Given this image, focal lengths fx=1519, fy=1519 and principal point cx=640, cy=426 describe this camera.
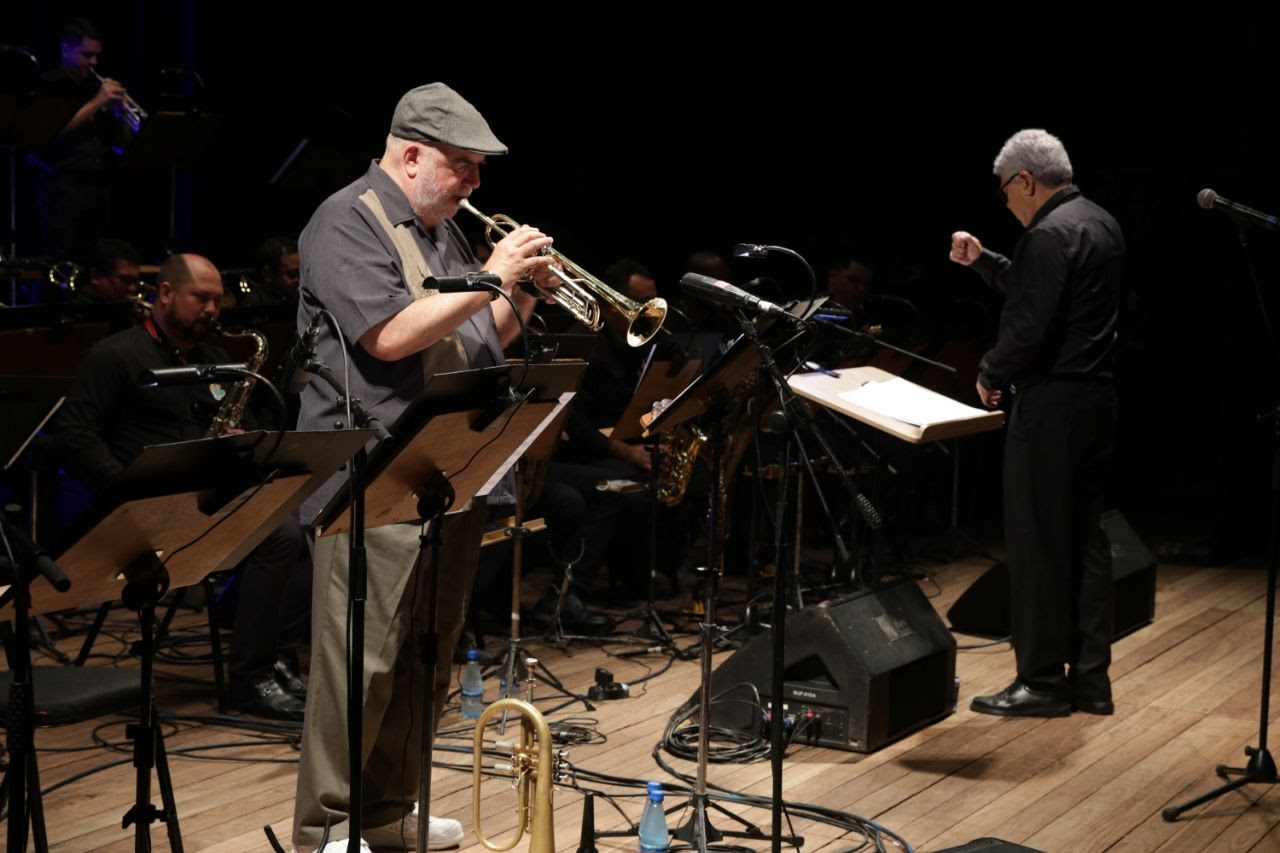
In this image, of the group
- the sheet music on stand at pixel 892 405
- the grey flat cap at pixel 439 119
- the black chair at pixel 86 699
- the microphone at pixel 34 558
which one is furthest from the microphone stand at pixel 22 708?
the sheet music on stand at pixel 892 405

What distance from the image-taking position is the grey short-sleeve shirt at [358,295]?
11.4 ft

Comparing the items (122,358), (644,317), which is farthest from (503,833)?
(122,358)

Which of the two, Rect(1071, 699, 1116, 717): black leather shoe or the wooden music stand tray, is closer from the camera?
Rect(1071, 699, 1116, 717): black leather shoe

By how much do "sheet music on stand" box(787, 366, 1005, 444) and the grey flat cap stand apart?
4.92 ft

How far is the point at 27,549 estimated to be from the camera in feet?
9.00

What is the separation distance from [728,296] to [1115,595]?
3.63 m

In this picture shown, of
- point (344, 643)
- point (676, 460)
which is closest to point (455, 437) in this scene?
point (344, 643)

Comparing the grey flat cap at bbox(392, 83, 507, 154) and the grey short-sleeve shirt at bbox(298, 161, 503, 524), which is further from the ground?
the grey flat cap at bbox(392, 83, 507, 154)

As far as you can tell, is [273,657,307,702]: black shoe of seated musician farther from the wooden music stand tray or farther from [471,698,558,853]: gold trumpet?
[471,698,558,853]: gold trumpet

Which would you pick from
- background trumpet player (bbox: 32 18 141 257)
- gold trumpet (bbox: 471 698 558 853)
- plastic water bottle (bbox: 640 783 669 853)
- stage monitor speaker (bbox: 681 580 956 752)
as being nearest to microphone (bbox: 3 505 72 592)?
gold trumpet (bbox: 471 698 558 853)

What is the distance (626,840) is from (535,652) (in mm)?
2143

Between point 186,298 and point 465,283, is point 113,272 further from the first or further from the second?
point 465,283

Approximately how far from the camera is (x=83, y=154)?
9195mm

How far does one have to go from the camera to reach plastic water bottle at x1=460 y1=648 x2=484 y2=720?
5.25m
